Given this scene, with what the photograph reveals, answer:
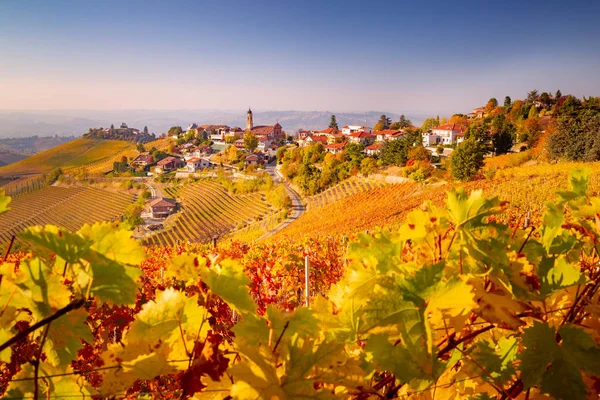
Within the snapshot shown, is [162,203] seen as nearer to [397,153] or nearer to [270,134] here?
[397,153]

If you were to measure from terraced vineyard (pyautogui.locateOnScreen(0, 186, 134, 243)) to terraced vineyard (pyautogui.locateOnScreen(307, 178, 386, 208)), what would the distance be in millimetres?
22911

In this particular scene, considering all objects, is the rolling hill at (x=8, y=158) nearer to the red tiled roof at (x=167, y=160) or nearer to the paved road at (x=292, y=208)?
the red tiled roof at (x=167, y=160)

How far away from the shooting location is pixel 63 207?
4484 centimetres

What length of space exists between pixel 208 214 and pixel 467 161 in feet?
84.0

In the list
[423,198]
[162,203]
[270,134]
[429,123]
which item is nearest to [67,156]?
[270,134]

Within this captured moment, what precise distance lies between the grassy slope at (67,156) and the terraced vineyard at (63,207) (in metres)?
15.3

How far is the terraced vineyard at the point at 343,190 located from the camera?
28.1m

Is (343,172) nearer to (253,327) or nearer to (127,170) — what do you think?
(253,327)

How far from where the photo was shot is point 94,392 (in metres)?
0.49

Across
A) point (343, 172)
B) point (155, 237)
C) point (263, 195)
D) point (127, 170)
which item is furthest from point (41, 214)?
point (343, 172)


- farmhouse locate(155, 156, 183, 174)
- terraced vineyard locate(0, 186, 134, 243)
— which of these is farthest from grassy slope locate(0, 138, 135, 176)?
farmhouse locate(155, 156, 183, 174)

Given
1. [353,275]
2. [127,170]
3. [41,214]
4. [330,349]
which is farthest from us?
[127,170]

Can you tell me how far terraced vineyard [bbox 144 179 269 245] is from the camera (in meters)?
32.6

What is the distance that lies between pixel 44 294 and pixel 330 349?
1.14 ft
